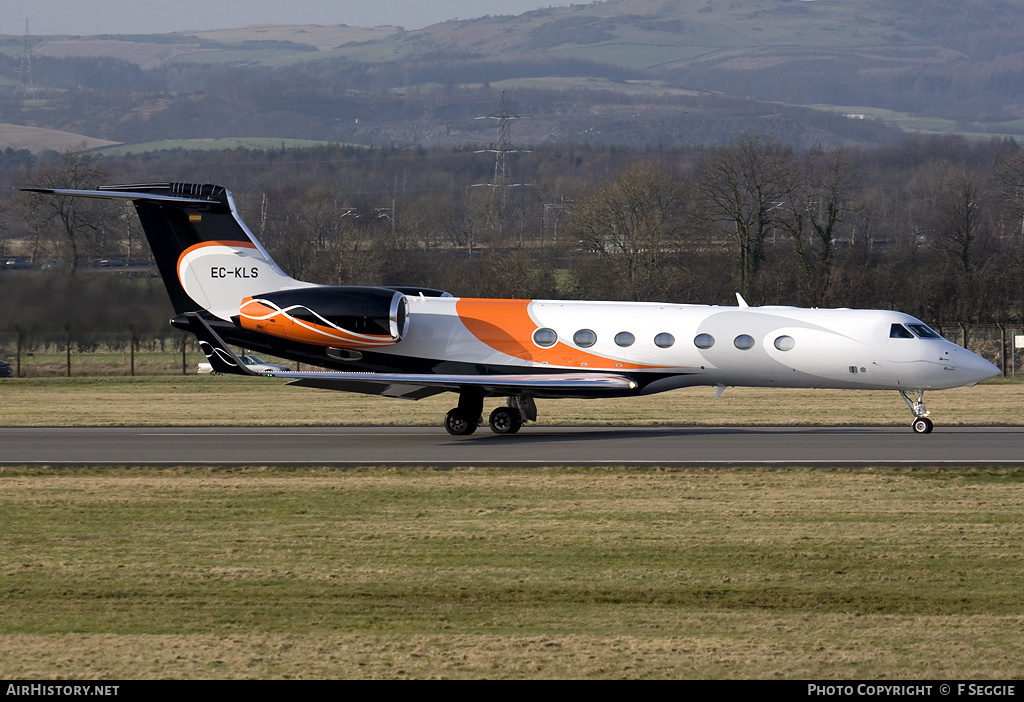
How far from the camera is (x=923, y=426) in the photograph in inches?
1003

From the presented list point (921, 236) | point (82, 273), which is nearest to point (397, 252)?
point (82, 273)

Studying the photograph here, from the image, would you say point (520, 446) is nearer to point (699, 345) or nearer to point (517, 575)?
point (699, 345)

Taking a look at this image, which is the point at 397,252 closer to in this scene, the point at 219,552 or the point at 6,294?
the point at 6,294

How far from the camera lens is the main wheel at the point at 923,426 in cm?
2547

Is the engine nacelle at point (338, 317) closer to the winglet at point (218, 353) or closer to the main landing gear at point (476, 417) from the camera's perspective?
the winglet at point (218, 353)

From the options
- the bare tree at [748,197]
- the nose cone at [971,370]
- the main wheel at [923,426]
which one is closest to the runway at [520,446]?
the main wheel at [923,426]

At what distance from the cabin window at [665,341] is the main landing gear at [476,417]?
3149mm

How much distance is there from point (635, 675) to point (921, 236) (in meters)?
103

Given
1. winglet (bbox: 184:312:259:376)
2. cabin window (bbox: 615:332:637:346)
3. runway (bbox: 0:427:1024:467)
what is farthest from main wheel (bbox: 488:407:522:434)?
winglet (bbox: 184:312:259:376)

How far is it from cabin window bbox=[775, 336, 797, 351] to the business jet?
0.03 m

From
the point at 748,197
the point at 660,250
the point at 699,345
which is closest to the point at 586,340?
the point at 699,345

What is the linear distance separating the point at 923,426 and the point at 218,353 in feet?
47.4

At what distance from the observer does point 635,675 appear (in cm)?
955

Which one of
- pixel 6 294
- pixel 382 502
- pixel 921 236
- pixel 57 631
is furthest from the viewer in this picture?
pixel 921 236
